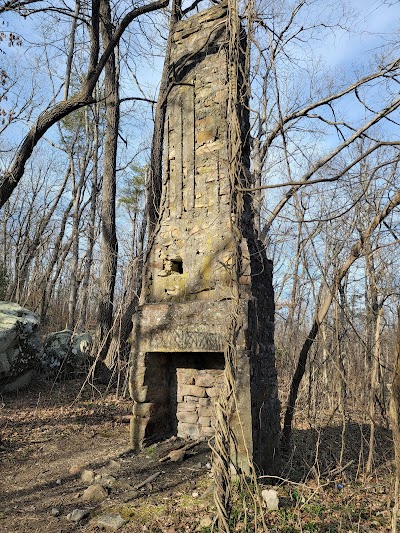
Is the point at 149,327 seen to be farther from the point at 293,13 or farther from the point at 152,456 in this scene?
the point at 293,13

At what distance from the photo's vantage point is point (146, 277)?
5.89 meters

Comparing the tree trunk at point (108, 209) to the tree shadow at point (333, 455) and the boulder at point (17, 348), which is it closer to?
the boulder at point (17, 348)

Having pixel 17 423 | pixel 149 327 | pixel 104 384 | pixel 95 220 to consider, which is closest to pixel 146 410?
pixel 149 327

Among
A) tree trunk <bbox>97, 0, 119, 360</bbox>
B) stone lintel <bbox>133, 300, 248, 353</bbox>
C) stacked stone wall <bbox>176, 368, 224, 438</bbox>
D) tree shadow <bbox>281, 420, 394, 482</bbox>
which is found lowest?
tree shadow <bbox>281, 420, 394, 482</bbox>

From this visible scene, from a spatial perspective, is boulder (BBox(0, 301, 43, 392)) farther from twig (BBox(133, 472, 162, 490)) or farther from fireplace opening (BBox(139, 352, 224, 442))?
twig (BBox(133, 472, 162, 490))

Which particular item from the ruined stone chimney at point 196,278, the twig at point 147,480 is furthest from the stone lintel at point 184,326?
the twig at point 147,480

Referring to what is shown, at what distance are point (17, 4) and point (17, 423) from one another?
7.24 meters

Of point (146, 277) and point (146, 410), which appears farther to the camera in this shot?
point (146, 277)

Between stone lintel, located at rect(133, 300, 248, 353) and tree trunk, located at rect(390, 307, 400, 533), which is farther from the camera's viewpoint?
stone lintel, located at rect(133, 300, 248, 353)

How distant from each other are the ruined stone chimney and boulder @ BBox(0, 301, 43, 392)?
4.03 m

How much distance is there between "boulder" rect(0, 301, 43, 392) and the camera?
822 centimetres

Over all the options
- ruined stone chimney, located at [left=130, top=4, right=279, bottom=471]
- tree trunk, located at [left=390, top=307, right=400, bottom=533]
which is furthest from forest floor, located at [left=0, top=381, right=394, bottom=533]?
ruined stone chimney, located at [left=130, top=4, right=279, bottom=471]

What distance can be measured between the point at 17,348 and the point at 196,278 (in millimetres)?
5149

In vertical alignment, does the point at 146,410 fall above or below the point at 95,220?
below
